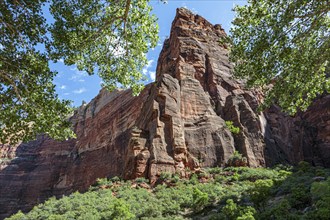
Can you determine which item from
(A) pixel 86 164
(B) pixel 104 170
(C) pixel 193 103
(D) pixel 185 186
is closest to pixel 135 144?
(D) pixel 185 186

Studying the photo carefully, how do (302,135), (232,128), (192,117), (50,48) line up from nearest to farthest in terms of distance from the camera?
(50,48) → (232,128) → (192,117) → (302,135)

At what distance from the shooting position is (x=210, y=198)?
2497 cm

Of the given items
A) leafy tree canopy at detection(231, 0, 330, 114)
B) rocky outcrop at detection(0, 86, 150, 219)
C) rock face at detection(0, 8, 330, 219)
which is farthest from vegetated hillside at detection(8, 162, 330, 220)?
rocky outcrop at detection(0, 86, 150, 219)

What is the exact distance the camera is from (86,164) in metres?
73.0

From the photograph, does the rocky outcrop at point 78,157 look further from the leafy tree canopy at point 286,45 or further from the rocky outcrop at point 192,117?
the leafy tree canopy at point 286,45

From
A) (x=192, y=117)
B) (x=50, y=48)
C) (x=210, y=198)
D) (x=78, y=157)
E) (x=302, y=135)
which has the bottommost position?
(x=210, y=198)

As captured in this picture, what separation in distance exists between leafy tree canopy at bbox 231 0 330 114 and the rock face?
66.9ft

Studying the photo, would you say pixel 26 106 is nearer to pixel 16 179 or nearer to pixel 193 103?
pixel 193 103

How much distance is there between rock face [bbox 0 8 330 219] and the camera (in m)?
35.4

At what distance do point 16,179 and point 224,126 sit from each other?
236 ft

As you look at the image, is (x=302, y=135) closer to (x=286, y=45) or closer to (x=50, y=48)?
(x=286, y=45)

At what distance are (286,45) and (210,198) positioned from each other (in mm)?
16232

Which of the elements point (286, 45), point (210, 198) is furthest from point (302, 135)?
point (286, 45)

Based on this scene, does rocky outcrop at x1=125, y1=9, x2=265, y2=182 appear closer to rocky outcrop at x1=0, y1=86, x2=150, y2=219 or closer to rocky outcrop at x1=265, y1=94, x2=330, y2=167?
rocky outcrop at x1=265, y1=94, x2=330, y2=167
